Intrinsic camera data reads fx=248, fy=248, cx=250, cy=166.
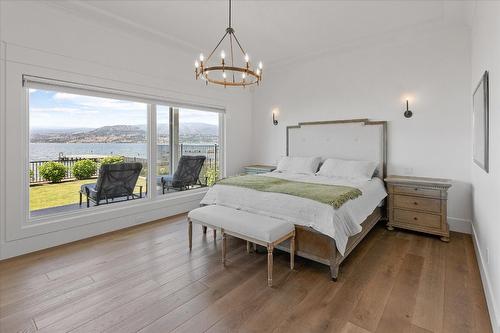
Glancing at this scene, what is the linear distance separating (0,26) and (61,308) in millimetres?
2888

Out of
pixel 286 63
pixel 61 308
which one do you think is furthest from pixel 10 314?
pixel 286 63

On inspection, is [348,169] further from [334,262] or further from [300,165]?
[334,262]

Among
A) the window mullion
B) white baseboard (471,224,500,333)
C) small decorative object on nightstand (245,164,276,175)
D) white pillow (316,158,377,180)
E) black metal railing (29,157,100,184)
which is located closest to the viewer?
white baseboard (471,224,500,333)

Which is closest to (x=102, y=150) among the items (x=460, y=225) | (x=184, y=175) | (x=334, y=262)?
(x=184, y=175)

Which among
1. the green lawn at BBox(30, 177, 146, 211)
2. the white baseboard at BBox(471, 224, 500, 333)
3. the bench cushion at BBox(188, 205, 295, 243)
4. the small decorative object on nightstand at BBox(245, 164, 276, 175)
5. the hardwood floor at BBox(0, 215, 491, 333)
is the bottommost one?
the hardwood floor at BBox(0, 215, 491, 333)

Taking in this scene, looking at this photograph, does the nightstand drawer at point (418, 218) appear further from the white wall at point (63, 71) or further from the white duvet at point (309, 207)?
the white wall at point (63, 71)

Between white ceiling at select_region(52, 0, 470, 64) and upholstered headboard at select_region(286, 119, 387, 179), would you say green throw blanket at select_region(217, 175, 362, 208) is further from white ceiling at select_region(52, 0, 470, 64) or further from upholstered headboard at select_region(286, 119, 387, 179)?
white ceiling at select_region(52, 0, 470, 64)

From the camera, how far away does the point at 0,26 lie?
8.49 ft

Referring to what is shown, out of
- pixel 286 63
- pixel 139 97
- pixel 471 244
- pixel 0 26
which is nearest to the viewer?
pixel 0 26

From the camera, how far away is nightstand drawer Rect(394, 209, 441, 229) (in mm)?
3303

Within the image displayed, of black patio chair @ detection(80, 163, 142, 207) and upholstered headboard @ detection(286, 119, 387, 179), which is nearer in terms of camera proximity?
black patio chair @ detection(80, 163, 142, 207)

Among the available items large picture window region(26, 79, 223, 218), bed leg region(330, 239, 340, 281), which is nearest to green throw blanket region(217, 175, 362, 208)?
bed leg region(330, 239, 340, 281)

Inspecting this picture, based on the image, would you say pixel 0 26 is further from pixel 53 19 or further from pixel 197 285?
pixel 197 285

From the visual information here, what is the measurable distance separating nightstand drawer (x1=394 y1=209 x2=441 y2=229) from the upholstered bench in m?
2.00
